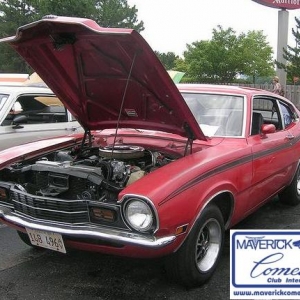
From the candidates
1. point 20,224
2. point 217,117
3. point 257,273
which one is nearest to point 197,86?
point 217,117

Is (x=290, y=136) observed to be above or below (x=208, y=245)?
above

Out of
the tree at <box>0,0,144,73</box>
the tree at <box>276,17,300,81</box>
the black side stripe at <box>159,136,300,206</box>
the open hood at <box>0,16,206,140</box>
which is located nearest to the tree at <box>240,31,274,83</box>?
the tree at <box>0,0,144,73</box>

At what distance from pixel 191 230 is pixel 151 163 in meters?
0.88

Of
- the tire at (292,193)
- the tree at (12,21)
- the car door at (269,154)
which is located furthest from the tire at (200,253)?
the tree at (12,21)

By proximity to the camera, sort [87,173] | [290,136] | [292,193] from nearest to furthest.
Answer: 1. [87,173]
2. [290,136]
3. [292,193]

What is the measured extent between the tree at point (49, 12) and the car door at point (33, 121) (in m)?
31.1

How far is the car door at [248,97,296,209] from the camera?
4020 mm

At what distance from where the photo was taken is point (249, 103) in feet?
14.0

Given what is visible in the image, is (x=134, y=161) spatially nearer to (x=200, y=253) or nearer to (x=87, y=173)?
(x=87, y=173)

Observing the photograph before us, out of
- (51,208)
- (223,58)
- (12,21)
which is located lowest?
(51,208)

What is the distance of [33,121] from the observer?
6648mm

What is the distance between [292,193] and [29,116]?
4061mm

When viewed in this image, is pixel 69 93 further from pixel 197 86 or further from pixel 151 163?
pixel 197 86

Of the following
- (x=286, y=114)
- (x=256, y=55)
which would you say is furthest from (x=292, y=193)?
(x=256, y=55)
